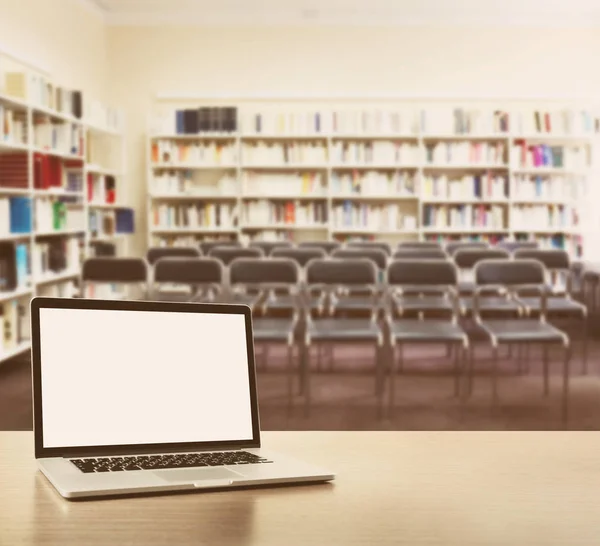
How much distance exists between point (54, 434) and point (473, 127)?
8758 millimetres

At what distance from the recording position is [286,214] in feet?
31.0

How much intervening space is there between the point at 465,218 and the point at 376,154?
4.40 ft

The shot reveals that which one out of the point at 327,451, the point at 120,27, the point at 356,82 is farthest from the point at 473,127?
the point at 327,451

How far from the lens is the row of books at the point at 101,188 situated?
8441 mm

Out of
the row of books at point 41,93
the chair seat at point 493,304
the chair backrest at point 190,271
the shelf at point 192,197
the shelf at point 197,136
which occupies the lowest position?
the chair seat at point 493,304

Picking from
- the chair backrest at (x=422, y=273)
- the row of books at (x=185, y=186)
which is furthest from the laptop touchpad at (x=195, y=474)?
the row of books at (x=185, y=186)

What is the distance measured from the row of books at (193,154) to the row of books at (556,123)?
11.4 ft

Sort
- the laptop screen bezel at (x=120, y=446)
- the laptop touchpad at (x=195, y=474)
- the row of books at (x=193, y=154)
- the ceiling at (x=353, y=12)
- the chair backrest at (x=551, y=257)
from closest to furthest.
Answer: the laptop touchpad at (x=195, y=474), the laptop screen bezel at (x=120, y=446), the chair backrest at (x=551, y=257), the ceiling at (x=353, y=12), the row of books at (x=193, y=154)

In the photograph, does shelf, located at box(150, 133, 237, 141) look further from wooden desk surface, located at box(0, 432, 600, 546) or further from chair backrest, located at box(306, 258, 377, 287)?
wooden desk surface, located at box(0, 432, 600, 546)

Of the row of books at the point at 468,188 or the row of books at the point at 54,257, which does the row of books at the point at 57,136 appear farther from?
the row of books at the point at 468,188

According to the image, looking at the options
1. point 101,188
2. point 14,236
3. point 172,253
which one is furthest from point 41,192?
point 101,188

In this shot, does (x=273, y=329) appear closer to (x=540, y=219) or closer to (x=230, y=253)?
(x=230, y=253)

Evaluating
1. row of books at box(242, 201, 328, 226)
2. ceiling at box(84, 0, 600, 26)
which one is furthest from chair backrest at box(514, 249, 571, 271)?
ceiling at box(84, 0, 600, 26)

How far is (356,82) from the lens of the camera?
9727mm
